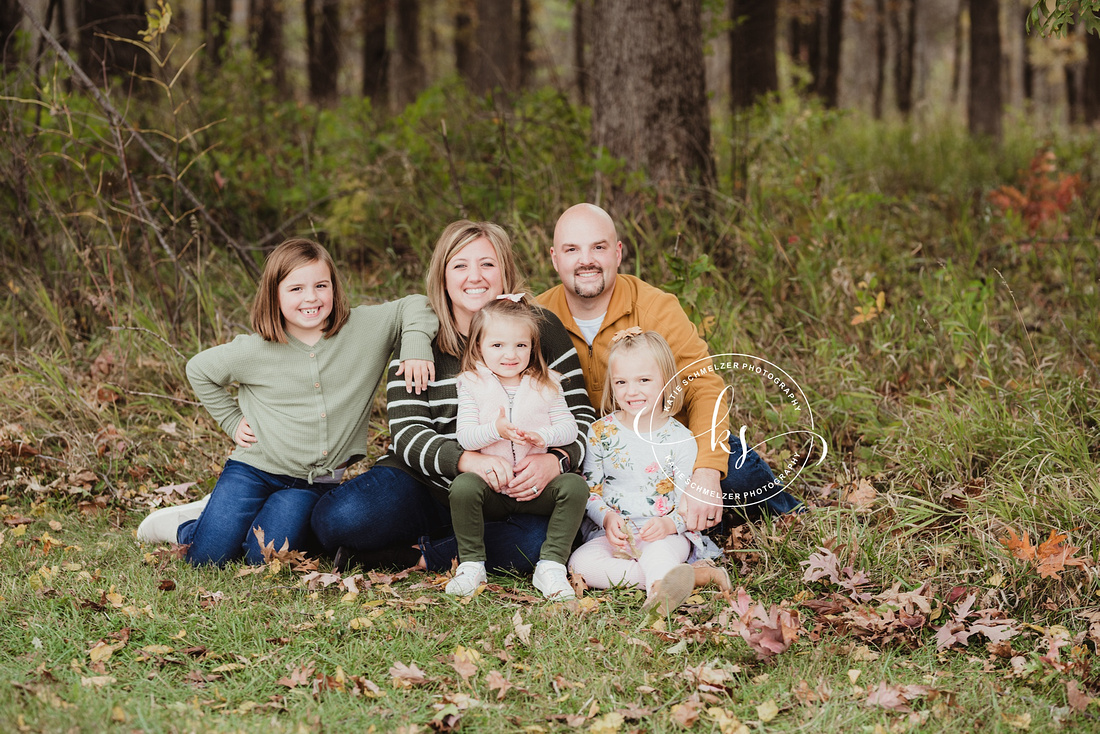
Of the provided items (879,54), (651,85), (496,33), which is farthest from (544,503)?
(879,54)

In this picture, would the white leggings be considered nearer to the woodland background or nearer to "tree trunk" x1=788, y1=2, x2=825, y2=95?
the woodland background

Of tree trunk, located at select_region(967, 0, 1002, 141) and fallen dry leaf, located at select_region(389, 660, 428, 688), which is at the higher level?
tree trunk, located at select_region(967, 0, 1002, 141)

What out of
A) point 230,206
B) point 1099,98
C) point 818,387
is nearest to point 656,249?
point 818,387

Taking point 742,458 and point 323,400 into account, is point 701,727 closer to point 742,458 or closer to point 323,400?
point 742,458

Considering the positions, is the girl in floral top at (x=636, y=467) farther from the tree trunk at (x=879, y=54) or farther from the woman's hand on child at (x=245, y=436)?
the tree trunk at (x=879, y=54)

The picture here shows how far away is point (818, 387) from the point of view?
16.6ft

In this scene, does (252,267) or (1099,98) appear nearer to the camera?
(252,267)

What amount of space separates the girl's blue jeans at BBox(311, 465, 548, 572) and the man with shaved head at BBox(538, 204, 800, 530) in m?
0.67

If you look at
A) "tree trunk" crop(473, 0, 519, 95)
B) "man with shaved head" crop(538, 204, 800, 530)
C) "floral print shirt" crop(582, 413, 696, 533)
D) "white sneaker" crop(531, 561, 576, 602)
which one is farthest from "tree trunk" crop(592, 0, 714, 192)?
"tree trunk" crop(473, 0, 519, 95)

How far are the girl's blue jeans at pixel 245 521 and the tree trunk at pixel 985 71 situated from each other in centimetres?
1064

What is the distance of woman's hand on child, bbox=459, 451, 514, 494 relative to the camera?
366 cm

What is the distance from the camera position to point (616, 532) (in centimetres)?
374

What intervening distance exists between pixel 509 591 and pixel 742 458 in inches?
45.0

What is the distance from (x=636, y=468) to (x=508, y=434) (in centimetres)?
58
